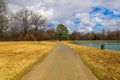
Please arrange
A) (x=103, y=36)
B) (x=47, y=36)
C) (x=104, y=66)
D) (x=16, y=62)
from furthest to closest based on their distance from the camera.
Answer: (x=103, y=36) < (x=47, y=36) < (x=16, y=62) < (x=104, y=66)

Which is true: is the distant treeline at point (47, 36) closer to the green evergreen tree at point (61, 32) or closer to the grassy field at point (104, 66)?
the green evergreen tree at point (61, 32)

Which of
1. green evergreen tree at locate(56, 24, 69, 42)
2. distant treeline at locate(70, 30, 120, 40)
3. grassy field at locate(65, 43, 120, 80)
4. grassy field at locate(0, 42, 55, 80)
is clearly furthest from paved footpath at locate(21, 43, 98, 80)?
distant treeline at locate(70, 30, 120, 40)

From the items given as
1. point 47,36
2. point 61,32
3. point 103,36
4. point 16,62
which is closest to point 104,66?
point 16,62

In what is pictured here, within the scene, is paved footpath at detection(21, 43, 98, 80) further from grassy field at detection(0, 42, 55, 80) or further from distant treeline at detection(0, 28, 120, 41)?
distant treeline at detection(0, 28, 120, 41)

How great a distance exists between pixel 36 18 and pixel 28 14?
11.0 metres

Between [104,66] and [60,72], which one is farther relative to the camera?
[104,66]

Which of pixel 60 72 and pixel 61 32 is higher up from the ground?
pixel 61 32

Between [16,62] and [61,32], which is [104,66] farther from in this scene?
[61,32]

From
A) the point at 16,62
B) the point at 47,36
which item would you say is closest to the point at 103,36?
the point at 47,36

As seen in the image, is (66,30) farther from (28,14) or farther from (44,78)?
(44,78)

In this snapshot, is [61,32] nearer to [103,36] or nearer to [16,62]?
[103,36]

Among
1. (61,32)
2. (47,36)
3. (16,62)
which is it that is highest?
(61,32)

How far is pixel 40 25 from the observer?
218 feet

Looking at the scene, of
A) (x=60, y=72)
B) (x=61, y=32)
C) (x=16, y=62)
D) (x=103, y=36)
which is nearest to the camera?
(x=60, y=72)
